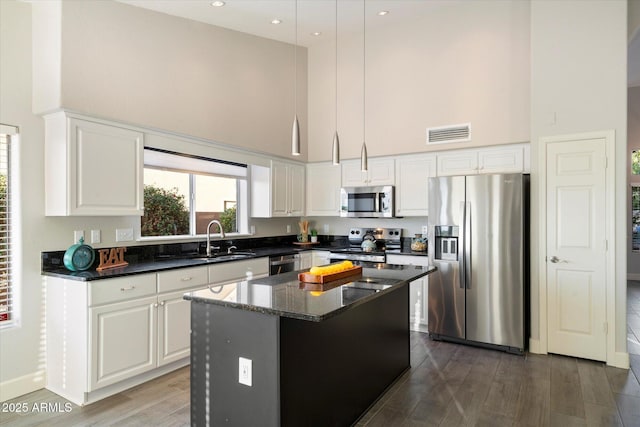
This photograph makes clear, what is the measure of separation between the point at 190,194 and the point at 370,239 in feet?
7.71

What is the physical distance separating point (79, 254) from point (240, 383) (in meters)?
1.79

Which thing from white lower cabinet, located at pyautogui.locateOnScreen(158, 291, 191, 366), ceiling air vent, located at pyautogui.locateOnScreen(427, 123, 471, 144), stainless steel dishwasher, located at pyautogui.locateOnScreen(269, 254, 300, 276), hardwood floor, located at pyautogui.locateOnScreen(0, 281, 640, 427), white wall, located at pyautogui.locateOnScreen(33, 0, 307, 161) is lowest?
hardwood floor, located at pyautogui.locateOnScreen(0, 281, 640, 427)

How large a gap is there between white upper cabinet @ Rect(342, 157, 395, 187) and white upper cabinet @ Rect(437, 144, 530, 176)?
2.05ft

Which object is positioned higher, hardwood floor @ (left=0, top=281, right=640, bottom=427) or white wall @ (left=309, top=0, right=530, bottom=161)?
white wall @ (left=309, top=0, right=530, bottom=161)

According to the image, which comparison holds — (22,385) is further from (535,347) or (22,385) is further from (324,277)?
(535,347)

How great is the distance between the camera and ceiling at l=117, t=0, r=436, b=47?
375 centimetres

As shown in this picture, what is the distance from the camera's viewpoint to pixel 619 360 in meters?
3.51

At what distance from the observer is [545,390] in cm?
304

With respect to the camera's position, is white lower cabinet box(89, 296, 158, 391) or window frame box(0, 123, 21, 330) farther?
window frame box(0, 123, 21, 330)

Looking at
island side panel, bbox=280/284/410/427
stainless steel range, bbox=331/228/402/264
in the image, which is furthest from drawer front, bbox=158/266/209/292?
stainless steel range, bbox=331/228/402/264

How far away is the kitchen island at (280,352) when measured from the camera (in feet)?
6.51

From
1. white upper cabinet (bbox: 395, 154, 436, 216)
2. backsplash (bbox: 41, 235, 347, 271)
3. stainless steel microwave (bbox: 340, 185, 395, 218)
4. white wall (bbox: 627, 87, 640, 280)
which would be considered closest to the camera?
backsplash (bbox: 41, 235, 347, 271)

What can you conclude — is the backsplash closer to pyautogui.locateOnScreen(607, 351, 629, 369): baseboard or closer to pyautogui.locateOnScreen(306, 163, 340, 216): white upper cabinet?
pyautogui.locateOnScreen(306, 163, 340, 216): white upper cabinet

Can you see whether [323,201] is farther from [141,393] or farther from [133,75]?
[141,393]
